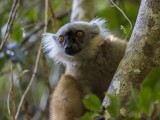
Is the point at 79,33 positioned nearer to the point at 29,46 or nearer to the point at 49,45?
the point at 49,45

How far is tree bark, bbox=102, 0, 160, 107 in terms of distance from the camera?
7.41ft

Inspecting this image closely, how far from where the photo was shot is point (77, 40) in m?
4.39

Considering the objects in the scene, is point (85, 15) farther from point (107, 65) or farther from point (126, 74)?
point (126, 74)

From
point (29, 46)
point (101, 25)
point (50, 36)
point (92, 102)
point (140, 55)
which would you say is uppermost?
point (92, 102)

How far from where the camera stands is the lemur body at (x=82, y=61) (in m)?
3.71

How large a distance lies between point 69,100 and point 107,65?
594mm

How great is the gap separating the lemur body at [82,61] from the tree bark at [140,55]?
136 centimetres

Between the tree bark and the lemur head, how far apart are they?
167 cm

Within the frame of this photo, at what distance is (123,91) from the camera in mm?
→ 2217

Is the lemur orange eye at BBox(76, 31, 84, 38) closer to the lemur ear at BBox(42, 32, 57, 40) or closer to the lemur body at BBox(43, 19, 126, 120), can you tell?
the lemur body at BBox(43, 19, 126, 120)

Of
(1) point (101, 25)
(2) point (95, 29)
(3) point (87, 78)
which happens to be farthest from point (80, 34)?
(3) point (87, 78)

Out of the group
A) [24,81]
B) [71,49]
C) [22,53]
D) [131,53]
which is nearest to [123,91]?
[131,53]

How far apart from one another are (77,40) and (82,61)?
33 cm

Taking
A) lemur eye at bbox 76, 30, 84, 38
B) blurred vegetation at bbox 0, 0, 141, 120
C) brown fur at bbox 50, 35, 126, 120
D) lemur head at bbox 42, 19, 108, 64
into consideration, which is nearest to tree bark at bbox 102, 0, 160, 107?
brown fur at bbox 50, 35, 126, 120
